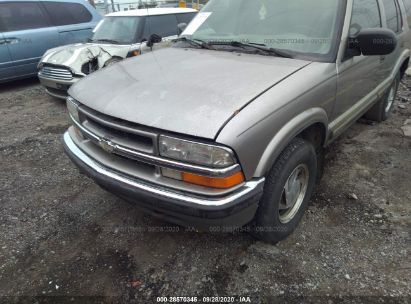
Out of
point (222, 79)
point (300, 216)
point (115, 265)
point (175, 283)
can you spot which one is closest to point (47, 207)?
point (115, 265)

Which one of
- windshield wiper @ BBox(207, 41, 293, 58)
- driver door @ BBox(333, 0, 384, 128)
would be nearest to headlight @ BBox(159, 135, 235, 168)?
windshield wiper @ BBox(207, 41, 293, 58)

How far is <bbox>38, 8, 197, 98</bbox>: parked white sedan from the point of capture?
5586 mm

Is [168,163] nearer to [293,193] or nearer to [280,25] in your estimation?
[293,193]

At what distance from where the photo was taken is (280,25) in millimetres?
2766

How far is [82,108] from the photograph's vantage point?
244cm

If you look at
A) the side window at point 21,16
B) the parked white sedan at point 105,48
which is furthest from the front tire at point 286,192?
the side window at point 21,16

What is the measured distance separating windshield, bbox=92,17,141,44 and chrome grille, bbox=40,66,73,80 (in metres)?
1.09

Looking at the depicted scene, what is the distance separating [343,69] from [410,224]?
1.41 metres

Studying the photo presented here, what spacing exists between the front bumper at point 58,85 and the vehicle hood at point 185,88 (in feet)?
9.99

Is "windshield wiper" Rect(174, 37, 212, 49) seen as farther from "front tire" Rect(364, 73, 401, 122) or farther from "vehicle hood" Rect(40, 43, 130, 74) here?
"vehicle hood" Rect(40, 43, 130, 74)

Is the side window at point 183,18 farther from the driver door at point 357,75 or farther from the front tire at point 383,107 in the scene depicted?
the driver door at point 357,75

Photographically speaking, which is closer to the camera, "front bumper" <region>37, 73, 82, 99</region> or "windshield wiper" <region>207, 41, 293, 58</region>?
"windshield wiper" <region>207, 41, 293, 58</region>

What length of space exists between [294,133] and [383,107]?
3063mm

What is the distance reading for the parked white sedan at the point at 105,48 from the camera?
559 cm
